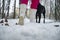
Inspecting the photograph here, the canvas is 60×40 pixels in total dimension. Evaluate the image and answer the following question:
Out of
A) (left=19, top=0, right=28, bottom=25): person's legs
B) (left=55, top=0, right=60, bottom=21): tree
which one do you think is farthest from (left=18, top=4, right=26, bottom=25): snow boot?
(left=55, top=0, right=60, bottom=21): tree

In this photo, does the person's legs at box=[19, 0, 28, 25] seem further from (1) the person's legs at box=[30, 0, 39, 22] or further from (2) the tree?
(2) the tree

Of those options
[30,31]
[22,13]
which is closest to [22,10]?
[22,13]

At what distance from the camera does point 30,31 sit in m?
1.44

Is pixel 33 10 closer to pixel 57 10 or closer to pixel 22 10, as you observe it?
pixel 22 10

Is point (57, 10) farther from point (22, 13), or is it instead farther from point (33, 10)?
point (22, 13)

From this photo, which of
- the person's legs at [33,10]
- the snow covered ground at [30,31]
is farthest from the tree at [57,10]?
the person's legs at [33,10]

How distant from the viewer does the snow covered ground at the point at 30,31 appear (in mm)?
1410

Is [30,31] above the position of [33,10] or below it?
below

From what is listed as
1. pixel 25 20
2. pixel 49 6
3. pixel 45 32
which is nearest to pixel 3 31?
pixel 25 20

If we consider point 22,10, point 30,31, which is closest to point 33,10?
point 22,10

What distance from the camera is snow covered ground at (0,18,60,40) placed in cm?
141

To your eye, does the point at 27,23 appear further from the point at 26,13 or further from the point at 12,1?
the point at 12,1

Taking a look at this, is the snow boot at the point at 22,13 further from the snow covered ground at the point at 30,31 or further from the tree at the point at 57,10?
the tree at the point at 57,10

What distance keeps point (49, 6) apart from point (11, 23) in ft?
1.58
